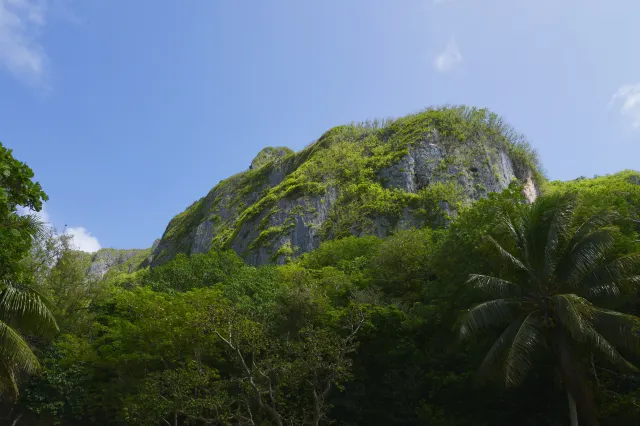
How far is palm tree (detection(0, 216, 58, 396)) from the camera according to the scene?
35.9 feet

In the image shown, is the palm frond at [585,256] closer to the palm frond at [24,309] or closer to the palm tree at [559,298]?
the palm tree at [559,298]

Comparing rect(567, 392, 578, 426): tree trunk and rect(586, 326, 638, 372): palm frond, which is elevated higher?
rect(586, 326, 638, 372): palm frond

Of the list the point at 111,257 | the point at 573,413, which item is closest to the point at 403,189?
the point at 573,413

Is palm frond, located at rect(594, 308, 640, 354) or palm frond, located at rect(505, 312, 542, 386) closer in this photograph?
palm frond, located at rect(594, 308, 640, 354)

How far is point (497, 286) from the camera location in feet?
47.0

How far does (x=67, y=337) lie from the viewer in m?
21.6

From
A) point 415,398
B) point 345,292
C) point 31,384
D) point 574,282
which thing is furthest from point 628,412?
point 31,384

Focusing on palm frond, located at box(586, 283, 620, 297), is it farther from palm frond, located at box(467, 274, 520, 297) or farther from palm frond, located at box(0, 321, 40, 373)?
palm frond, located at box(0, 321, 40, 373)

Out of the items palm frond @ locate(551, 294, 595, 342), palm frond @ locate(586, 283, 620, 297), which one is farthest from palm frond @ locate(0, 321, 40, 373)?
palm frond @ locate(586, 283, 620, 297)

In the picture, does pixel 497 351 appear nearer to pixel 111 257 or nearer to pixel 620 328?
pixel 620 328

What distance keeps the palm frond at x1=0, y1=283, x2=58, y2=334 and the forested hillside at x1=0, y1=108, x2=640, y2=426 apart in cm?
4

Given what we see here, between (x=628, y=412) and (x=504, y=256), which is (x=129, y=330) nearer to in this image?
(x=504, y=256)

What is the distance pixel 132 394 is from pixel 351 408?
850 cm

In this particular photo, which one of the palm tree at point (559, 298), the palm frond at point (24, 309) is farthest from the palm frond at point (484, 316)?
the palm frond at point (24, 309)
